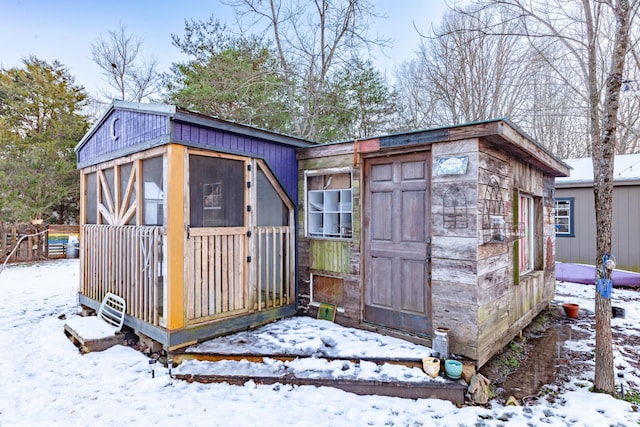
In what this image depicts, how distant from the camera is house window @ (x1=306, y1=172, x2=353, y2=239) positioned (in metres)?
4.14

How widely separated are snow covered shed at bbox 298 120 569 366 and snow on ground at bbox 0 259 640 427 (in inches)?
17.2

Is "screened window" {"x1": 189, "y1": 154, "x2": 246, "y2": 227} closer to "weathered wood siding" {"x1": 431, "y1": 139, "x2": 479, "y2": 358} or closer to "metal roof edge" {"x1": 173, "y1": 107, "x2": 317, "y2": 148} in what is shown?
"metal roof edge" {"x1": 173, "y1": 107, "x2": 317, "y2": 148}

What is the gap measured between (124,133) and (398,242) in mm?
3389

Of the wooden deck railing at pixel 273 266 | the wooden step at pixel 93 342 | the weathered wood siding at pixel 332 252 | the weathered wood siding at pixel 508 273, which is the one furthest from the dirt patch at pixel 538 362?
the wooden step at pixel 93 342

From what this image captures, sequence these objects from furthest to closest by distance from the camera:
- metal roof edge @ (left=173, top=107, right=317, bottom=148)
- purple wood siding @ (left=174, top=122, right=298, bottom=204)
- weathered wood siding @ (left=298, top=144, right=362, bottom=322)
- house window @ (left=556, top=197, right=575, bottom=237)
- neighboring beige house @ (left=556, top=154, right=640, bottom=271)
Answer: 1. house window @ (left=556, top=197, right=575, bottom=237)
2. neighboring beige house @ (left=556, top=154, right=640, bottom=271)
3. weathered wood siding @ (left=298, top=144, right=362, bottom=322)
4. purple wood siding @ (left=174, top=122, right=298, bottom=204)
5. metal roof edge @ (left=173, top=107, right=317, bottom=148)

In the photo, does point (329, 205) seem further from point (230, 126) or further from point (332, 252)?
point (230, 126)

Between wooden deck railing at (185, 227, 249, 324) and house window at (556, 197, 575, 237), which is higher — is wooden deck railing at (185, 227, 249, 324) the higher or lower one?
the lower one

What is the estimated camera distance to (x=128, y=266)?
4.04m

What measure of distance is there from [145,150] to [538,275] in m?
5.20

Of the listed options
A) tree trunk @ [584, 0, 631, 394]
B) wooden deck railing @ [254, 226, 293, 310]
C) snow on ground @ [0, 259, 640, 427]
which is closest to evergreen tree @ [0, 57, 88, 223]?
snow on ground @ [0, 259, 640, 427]

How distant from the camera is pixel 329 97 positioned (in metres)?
9.18

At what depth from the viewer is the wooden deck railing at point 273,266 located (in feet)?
13.5

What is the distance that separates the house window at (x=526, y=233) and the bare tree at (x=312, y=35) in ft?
17.3

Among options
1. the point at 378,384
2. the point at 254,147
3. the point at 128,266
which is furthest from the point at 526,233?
the point at 128,266
